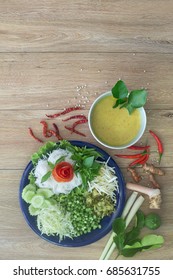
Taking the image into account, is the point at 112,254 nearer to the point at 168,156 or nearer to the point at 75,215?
the point at 75,215

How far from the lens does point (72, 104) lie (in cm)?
153

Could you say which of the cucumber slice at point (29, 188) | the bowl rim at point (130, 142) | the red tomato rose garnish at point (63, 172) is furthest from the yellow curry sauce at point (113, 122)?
the cucumber slice at point (29, 188)

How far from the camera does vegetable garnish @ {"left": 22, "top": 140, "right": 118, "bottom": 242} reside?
4.63 ft

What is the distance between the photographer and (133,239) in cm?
146

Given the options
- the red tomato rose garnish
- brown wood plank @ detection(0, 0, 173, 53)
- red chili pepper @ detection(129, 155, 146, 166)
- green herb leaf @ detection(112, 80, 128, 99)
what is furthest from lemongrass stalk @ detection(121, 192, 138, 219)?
brown wood plank @ detection(0, 0, 173, 53)

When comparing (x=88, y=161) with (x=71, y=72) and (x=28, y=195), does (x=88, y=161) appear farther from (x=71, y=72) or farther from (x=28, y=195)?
(x=71, y=72)

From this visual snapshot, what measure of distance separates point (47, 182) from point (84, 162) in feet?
0.43

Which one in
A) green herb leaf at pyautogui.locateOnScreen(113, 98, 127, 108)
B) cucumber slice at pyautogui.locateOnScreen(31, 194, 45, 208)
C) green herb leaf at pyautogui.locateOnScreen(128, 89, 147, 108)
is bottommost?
cucumber slice at pyautogui.locateOnScreen(31, 194, 45, 208)

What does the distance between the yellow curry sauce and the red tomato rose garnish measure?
0.50 feet

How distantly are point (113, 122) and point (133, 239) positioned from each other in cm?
38

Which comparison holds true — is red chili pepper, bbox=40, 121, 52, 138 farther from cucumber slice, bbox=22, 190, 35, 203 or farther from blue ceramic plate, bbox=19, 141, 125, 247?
cucumber slice, bbox=22, 190, 35, 203

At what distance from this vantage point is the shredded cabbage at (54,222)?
4.67 feet

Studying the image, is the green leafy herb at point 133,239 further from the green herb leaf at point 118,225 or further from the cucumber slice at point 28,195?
the cucumber slice at point 28,195

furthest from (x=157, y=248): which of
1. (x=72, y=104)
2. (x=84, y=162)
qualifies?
(x=72, y=104)
